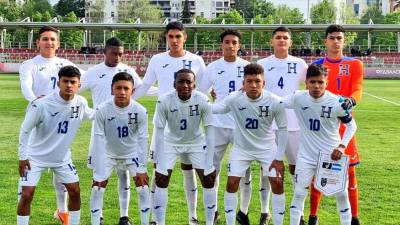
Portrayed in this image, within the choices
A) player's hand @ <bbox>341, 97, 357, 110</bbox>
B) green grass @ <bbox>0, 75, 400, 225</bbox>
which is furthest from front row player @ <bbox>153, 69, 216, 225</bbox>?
player's hand @ <bbox>341, 97, 357, 110</bbox>

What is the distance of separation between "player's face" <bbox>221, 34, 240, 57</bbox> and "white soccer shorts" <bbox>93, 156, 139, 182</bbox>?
1772 mm

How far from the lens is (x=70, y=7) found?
10756 cm

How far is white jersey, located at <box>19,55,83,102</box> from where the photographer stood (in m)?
6.54

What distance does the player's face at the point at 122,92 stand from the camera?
595cm

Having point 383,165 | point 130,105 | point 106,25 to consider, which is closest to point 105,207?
point 130,105

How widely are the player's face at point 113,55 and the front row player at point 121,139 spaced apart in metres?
0.69

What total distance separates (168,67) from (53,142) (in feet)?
5.75

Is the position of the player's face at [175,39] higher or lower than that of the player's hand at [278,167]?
higher

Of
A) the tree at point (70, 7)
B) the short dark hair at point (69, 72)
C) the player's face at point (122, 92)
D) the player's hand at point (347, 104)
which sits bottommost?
the player's hand at point (347, 104)

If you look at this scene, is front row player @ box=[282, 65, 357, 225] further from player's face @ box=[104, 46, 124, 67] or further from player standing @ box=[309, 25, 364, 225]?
player's face @ box=[104, 46, 124, 67]

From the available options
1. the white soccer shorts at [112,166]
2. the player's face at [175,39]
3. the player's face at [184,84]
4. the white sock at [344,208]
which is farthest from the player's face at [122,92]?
the white sock at [344,208]

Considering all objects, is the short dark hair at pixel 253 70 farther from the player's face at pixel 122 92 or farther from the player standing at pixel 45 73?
the player standing at pixel 45 73

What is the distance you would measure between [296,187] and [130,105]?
6.63 ft

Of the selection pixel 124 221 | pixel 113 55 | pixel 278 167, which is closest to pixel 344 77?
pixel 278 167
